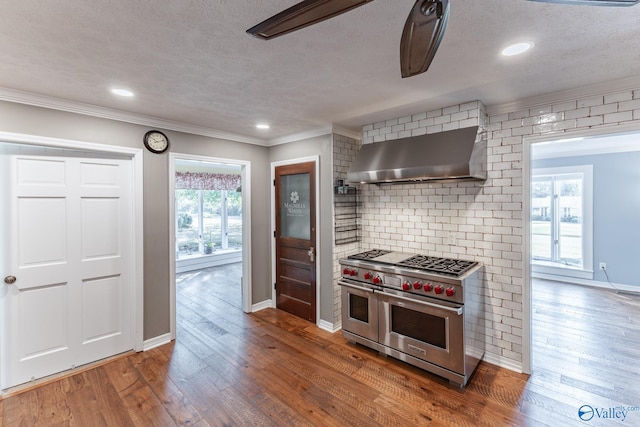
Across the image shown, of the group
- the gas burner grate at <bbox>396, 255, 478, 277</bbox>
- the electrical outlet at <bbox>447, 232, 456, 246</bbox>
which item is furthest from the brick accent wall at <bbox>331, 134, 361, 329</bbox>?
the electrical outlet at <bbox>447, 232, 456, 246</bbox>

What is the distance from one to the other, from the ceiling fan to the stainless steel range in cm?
192

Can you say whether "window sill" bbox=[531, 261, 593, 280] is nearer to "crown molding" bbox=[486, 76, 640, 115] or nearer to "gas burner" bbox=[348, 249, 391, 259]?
"gas burner" bbox=[348, 249, 391, 259]

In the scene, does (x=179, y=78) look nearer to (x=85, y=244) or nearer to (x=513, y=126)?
(x=85, y=244)

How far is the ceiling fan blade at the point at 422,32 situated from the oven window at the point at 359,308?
239 centimetres

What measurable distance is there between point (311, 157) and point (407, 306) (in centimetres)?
214

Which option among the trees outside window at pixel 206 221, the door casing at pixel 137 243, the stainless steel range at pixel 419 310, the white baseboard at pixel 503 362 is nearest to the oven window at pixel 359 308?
the stainless steel range at pixel 419 310

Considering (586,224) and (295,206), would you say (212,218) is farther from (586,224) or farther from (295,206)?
(586,224)

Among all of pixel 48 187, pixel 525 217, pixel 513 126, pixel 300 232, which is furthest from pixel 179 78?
pixel 525 217

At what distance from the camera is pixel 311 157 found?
12.5ft

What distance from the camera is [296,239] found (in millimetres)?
4043

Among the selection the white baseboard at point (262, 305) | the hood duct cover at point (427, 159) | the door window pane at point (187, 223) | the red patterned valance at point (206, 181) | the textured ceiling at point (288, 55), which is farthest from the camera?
the door window pane at point (187, 223)

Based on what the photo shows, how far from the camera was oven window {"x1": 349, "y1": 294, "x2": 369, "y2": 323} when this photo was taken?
304 centimetres

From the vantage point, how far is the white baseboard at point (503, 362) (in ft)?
8.92

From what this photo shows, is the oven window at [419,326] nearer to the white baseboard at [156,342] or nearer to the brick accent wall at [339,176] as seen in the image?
the brick accent wall at [339,176]
